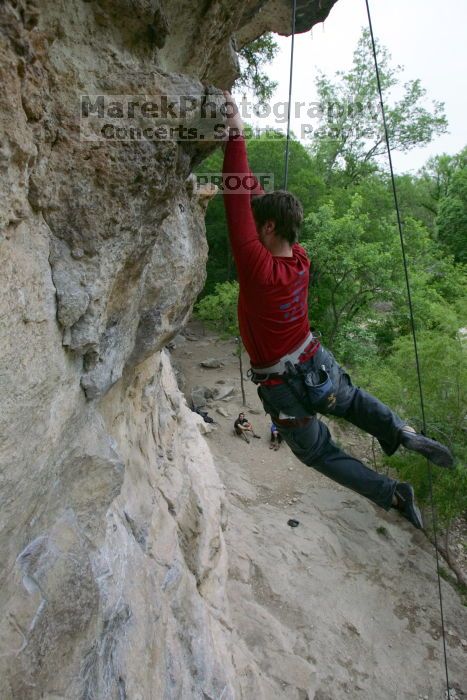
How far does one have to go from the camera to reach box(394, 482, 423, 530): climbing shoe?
4122mm

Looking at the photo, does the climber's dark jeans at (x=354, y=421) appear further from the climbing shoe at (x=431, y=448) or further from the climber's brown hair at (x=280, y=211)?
the climber's brown hair at (x=280, y=211)

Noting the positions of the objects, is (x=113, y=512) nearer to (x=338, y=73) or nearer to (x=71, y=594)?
(x=71, y=594)

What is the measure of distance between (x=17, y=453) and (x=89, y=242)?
1.07 m

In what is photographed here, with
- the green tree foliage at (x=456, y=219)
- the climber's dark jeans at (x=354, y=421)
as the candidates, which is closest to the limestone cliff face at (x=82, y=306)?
the climber's dark jeans at (x=354, y=421)

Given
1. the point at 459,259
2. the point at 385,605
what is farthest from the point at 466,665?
the point at 459,259

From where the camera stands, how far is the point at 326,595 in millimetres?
7359

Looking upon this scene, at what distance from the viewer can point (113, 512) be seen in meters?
3.53

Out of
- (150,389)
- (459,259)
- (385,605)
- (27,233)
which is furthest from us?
(459,259)

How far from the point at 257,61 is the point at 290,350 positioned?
859cm

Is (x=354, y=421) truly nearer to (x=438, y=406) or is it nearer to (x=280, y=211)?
(x=280, y=211)

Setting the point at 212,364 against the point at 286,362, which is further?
the point at 212,364

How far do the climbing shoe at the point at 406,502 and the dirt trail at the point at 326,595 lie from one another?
2.45 metres

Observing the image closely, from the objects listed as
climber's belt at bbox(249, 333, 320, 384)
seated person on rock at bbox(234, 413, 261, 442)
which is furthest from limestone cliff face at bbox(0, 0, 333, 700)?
seated person on rock at bbox(234, 413, 261, 442)

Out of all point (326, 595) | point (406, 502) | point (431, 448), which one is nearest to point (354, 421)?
point (431, 448)
